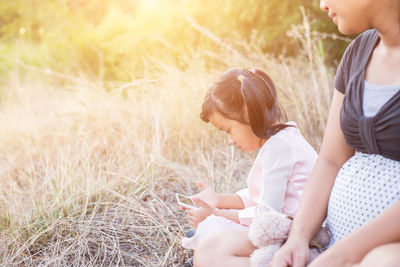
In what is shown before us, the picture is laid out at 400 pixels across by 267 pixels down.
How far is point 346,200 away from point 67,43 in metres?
8.02

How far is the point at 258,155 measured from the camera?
6.17 feet

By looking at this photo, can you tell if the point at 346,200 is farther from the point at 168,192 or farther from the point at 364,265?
the point at 168,192

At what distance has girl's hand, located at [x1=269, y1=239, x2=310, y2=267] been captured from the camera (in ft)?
4.19

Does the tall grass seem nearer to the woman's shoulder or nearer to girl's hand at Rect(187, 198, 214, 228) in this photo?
girl's hand at Rect(187, 198, 214, 228)

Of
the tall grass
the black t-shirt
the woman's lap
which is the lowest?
the tall grass

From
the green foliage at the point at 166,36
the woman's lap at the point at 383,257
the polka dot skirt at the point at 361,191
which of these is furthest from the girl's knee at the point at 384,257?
the green foliage at the point at 166,36

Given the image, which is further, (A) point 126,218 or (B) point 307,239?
(A) point 126,218

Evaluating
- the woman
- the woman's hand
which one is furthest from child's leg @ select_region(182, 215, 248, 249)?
the woman's hand

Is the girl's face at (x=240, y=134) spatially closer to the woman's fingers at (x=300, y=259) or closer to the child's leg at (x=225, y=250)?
the child's leg at (x=225, y=250)

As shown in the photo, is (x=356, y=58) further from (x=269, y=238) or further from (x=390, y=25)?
(x=269, y=238)

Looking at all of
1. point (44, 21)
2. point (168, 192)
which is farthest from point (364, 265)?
point (44, 21)

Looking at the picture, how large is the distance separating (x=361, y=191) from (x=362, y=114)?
0.73ft

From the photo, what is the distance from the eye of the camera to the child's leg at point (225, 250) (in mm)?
1482

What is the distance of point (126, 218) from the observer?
2496mm
